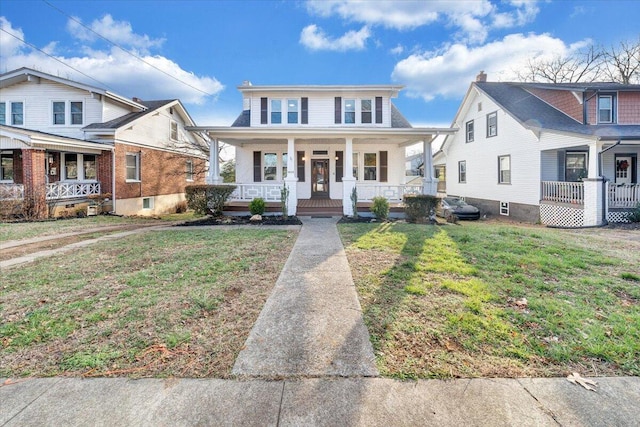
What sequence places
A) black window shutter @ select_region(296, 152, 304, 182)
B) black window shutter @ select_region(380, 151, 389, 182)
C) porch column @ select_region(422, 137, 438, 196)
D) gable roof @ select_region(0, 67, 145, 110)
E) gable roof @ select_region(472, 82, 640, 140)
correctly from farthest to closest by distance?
1. black window shutter @ select_region(296, 152, 304, 182)
2. black window shutter @ select_region(380, 151, 389, 182)
3. gable roof @ select_region(0, 67, 145, 110)
4. gable roof @ select_region(472, 82, 640, 140)
5. porch column @ select_region(422, 137, 438, 196)

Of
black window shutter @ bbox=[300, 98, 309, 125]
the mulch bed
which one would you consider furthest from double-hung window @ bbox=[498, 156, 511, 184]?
the mulch bed

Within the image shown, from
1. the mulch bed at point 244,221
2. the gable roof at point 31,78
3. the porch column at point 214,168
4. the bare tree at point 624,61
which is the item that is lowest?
the mulch bed at point 244,221

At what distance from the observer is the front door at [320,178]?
16.5 meters

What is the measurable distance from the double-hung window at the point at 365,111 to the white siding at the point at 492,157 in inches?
311

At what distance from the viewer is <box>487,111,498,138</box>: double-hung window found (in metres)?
17.9

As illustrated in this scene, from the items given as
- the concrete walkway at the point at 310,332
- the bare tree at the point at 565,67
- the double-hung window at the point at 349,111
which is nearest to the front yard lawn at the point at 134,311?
the concrete walkway at the point at 310,332

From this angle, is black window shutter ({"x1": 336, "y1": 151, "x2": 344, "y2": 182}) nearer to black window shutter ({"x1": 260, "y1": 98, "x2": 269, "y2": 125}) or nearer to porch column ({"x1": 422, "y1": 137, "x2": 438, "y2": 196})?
black window shutter ({"x1": 260, "y1": 98, "x2": 269, "y2": 125})

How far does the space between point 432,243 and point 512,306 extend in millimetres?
3486

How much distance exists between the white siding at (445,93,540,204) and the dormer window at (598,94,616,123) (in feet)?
12.9

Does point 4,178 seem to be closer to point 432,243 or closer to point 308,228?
point 308,228

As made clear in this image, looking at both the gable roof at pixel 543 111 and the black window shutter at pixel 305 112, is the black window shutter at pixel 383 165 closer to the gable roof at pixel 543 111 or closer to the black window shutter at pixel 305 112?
the black window shutter at pixel 305 112

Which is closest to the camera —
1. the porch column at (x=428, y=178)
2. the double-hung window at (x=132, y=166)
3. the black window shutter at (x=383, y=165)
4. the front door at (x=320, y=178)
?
the porch column at (x=428, y=178)

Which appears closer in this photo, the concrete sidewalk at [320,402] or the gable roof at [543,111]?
the concrete sidewalk at [320,402]

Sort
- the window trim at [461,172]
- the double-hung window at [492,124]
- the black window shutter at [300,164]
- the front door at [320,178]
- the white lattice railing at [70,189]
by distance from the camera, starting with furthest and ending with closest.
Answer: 1. the window trim at [461,172]
2. the double-hung window at [492,124]
3. the front door at [320,178]
4. the black window shutter at [300,164]
5. the white lattice railing at [70,189]
